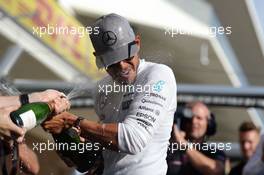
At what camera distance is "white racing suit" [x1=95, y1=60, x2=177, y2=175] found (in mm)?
2693

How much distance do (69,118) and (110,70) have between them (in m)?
0.24

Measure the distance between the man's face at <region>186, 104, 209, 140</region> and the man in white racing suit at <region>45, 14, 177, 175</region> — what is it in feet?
5.30

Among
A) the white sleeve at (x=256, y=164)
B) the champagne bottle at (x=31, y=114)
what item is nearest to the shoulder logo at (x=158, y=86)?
the champagne bottle at (x=31, y=114)

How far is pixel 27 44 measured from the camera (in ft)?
25.0

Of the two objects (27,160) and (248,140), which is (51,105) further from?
(248,140)

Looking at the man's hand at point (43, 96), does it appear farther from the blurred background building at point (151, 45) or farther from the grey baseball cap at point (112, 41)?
the blurred background building at point (151, 45)

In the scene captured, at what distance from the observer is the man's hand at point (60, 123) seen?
8.88 feet

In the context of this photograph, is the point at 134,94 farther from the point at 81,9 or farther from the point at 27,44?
the point at 81,9

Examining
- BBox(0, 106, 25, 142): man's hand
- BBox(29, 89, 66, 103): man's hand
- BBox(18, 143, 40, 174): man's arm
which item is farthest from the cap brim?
BBox(18, 143, 40, 174): man's arm

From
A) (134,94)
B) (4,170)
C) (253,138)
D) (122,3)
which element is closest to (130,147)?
(134,94)

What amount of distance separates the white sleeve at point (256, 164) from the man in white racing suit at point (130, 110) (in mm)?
1413

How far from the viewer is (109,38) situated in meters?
2.74

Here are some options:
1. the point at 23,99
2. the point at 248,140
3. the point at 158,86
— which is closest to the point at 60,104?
the point at 23,99

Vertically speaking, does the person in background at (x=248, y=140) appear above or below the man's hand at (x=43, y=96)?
below
